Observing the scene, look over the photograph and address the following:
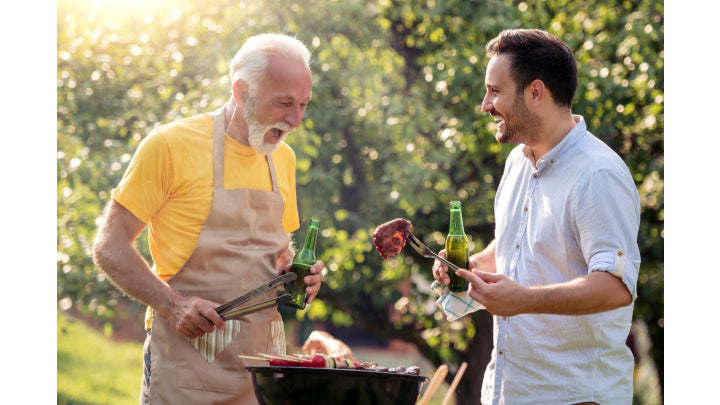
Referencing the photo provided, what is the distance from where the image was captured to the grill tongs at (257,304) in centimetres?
209

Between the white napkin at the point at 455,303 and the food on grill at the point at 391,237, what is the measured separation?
0.17m

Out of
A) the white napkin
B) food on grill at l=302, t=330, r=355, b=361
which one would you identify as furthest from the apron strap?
food on grill at l=302, t=330, r=355, b=361

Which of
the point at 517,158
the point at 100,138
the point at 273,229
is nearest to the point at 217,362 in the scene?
the point at 273,229

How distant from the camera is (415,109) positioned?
5.57m

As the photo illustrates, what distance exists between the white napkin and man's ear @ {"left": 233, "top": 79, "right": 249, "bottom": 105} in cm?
84

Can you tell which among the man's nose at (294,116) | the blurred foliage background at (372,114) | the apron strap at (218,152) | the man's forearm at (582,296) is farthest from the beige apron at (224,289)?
the blurred foliage background at (372,114)

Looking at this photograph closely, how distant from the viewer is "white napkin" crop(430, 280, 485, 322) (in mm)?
2338

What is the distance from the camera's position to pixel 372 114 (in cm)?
589

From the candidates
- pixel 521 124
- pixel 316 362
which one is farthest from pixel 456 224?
pixel 316 362

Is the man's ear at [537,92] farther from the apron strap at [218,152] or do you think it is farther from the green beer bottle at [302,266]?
the apron strap at [218,152]

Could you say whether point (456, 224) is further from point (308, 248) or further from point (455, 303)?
point (308, 248)

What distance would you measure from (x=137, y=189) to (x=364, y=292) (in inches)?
157

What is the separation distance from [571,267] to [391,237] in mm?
524

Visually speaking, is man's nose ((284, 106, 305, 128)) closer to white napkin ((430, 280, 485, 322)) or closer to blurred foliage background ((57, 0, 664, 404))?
white napkin ((430, 280, 485, 322))
